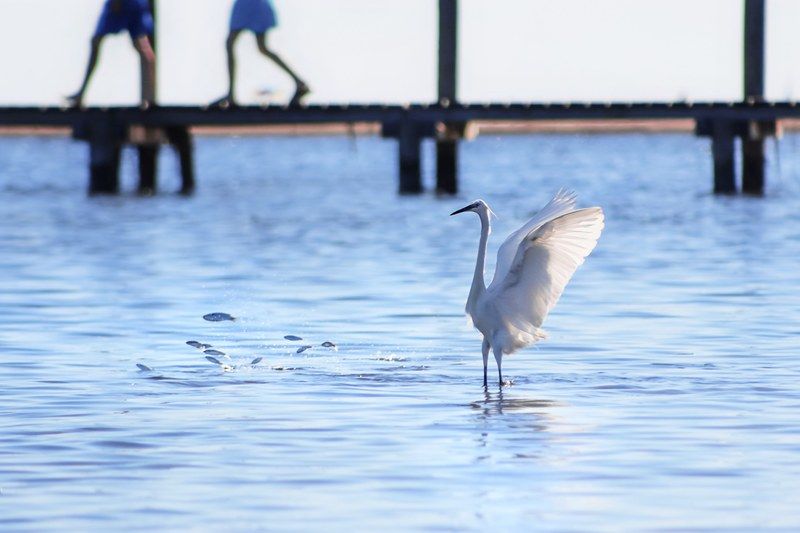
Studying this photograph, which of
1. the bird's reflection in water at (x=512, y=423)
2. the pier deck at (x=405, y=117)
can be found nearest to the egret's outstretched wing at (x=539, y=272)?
the bird's reflection in water at (x=512, y=423)

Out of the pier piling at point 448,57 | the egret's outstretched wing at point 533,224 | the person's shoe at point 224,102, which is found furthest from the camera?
the pier piling at point 448,57

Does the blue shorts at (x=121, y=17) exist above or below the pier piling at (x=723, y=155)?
above

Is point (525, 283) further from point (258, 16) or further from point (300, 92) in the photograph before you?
point (300, 92)

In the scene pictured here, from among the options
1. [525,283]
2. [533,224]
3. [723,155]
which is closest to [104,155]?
[723,155]

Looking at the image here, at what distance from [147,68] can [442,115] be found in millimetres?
4224

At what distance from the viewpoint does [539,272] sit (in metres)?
11.4

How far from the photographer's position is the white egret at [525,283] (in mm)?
11305

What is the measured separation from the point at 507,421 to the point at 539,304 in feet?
5.00

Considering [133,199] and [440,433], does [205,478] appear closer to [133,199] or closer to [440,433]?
[440,433]

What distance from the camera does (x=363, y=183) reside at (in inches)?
2060

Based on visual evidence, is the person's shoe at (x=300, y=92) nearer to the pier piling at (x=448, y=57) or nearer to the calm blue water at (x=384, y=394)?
the pier piling at (x=448, y=57)

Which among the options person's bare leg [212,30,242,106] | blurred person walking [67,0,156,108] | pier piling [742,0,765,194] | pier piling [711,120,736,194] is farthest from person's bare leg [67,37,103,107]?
pier piling [742,0,765,194]

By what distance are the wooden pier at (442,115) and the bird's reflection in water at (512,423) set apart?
18668 mm

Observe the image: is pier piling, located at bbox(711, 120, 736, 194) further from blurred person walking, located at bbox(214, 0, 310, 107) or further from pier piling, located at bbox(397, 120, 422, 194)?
blurred person walking, located at bbox(214, 0, 310, 107)
